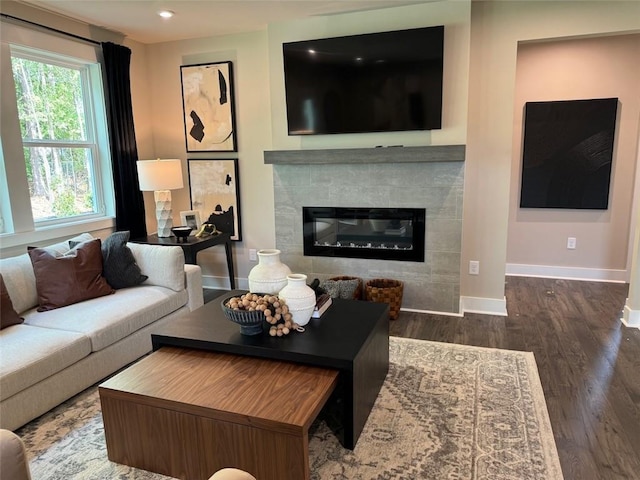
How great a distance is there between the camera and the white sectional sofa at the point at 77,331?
209 cm

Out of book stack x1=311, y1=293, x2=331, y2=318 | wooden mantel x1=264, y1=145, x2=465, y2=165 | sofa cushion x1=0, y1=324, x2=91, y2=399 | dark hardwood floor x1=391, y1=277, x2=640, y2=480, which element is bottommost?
dark hardwood floor x1=391, y1=277, x2=640, y2=480

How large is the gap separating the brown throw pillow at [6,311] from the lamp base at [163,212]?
1.58m

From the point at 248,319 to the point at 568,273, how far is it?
13.1ft

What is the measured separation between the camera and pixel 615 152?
14.2 ft

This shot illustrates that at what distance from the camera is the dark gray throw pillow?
118 inches

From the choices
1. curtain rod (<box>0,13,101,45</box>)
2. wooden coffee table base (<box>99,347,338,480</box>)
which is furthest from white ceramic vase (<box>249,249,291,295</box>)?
curtain rod (<box>0,13,101,45</box>)

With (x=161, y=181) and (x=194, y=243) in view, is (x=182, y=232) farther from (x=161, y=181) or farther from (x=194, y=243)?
(x=161, y=181)

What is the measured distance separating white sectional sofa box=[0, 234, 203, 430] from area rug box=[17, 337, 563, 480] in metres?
0.16

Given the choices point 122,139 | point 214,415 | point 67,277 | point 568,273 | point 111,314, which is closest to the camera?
point 214,415

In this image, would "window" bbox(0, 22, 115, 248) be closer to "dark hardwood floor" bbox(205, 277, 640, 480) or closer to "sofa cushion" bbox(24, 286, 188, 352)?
"sofa cushion" bbox(24, 286, 188, 352)

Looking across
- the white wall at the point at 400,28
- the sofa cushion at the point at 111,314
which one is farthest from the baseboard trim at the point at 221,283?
the white wall at the point at 400,28

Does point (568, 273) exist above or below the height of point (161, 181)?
below

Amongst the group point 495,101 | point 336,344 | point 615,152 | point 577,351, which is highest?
point 495,101

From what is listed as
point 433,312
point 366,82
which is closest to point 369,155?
point 366,82
